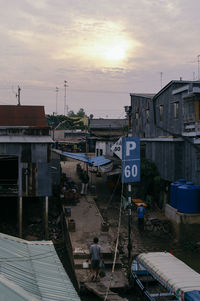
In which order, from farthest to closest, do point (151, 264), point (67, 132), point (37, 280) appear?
1. point (67, 132)
2. point (151, 264)
3. point (37, 280)

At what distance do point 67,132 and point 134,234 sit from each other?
45.3 m

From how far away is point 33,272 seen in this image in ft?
25.4

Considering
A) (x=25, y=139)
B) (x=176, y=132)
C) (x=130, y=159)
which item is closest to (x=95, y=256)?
(x=130, y=159)

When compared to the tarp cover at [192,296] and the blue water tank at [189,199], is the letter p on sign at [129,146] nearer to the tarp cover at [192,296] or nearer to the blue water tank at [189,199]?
the blue water tank at [189,199]

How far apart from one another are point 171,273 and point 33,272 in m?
4.66

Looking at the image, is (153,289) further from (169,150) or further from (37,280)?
(169,150)

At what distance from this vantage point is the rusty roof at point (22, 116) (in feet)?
75.2

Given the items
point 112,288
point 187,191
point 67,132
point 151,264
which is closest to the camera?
point 151,264

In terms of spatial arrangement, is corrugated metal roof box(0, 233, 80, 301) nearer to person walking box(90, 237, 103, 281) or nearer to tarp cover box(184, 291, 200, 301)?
person walking box(90, 237, 103, 281)

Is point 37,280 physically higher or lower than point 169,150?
lower

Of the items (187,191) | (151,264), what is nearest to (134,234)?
(187,191)

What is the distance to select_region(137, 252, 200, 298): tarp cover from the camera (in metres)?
9.42

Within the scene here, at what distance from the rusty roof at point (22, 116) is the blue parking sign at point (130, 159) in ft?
31.9

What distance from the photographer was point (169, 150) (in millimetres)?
22344
